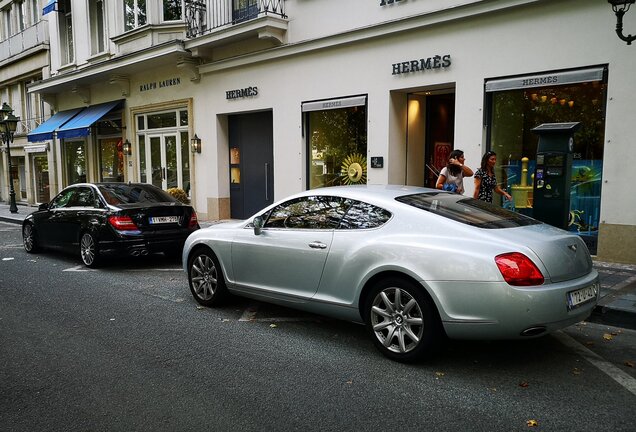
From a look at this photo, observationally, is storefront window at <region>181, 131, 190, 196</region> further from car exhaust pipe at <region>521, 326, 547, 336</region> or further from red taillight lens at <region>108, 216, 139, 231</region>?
car exhaust pipe at <region>521, 326, 547, 336</region>

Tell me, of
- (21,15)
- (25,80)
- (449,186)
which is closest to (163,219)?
(449,186)

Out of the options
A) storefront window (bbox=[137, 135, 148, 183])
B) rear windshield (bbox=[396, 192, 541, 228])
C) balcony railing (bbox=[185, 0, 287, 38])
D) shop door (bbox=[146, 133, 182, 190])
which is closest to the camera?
rear windshield (bbox=[396, 192, 541, 228])

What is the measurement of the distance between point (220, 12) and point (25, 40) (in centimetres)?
1515

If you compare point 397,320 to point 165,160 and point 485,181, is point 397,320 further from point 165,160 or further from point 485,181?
point 165,160

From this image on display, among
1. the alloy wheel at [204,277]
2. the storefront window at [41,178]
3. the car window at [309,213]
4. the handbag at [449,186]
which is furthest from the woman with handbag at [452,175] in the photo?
the storefront window at [41,178]

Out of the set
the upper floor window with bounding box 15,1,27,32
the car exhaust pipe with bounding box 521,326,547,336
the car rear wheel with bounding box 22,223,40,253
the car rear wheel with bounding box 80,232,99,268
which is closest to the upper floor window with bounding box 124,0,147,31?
the car rear wheel with bounding box 22,223,40,253

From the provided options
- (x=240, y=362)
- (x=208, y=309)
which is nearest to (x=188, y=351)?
(x=240, y=362)

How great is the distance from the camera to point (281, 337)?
523 centimetres

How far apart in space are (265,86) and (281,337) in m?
9.25

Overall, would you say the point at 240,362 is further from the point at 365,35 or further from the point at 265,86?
the point at 265,86

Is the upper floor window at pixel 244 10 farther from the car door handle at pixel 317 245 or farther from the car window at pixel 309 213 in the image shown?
the car door handle at pixel 317 245

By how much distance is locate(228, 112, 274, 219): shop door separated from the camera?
13961 millimetres

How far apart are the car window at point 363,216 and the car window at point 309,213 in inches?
3.2

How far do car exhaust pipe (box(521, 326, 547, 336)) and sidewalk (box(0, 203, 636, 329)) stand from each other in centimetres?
208
